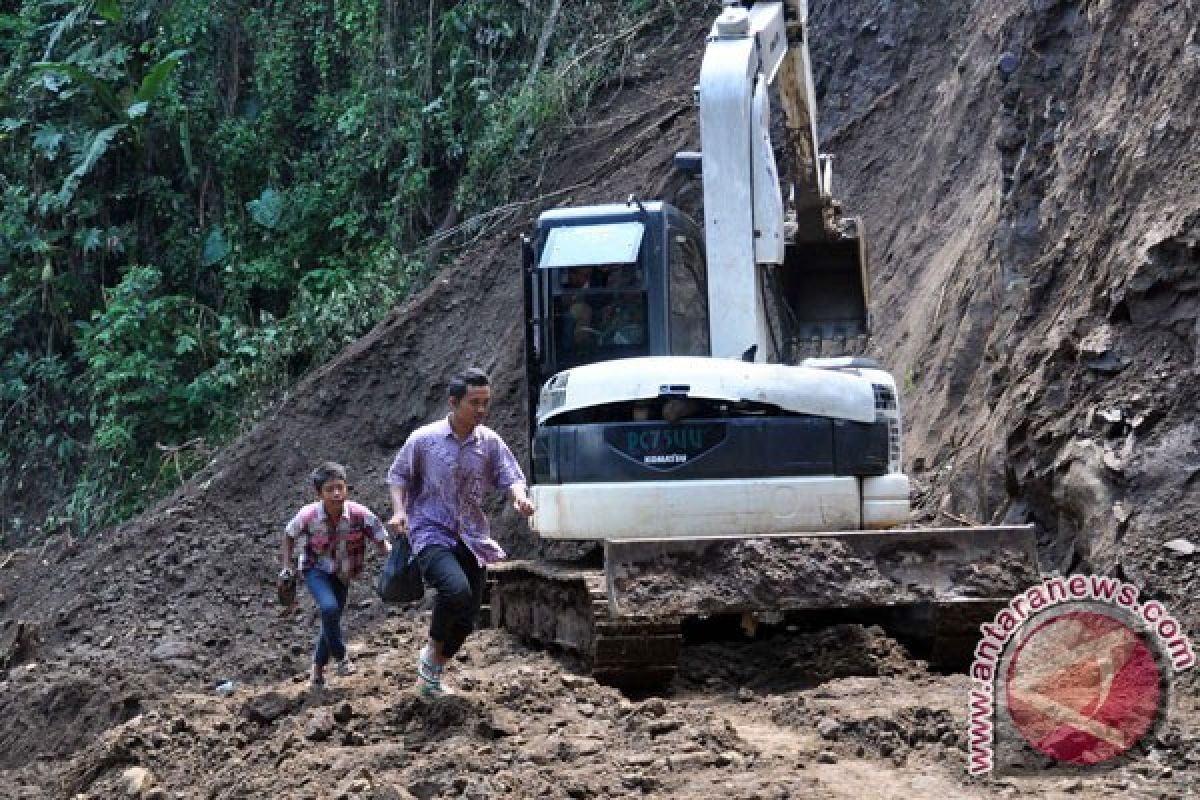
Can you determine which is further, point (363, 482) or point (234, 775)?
point (363, 482)

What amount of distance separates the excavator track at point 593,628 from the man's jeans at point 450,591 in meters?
0.72

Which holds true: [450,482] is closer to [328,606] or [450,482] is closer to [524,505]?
[524,505]

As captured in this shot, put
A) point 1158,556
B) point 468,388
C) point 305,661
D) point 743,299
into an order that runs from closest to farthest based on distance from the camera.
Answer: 1. point 468,388
2. point 1158,556
3. point 743,299
4. point 305,661

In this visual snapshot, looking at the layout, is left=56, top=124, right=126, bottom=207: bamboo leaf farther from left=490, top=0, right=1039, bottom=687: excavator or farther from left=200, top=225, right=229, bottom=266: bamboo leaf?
left=490, top=0, right=1039, bottom=687: excavator

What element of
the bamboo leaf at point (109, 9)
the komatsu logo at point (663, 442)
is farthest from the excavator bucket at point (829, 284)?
the bamboo leaf at point (109, 9)

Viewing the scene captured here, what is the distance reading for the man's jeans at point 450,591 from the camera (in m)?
9.34

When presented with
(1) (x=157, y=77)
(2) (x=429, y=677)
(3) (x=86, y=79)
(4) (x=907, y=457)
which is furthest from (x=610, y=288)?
(3) (x=86, y=79)

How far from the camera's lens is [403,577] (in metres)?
9.59

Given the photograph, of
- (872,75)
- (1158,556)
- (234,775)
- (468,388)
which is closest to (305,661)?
(234,775)

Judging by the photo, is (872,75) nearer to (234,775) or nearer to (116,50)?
(116,50)

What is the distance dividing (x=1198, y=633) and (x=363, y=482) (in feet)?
36.5

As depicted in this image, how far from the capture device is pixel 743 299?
443 inches

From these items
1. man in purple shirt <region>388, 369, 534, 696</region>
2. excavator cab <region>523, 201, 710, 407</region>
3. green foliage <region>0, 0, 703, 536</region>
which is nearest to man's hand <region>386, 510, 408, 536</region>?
man in purple shirt <region>388, 369, 534, 696</region>

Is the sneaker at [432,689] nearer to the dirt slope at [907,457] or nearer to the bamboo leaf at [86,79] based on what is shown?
the dirt slope at [907,457]
